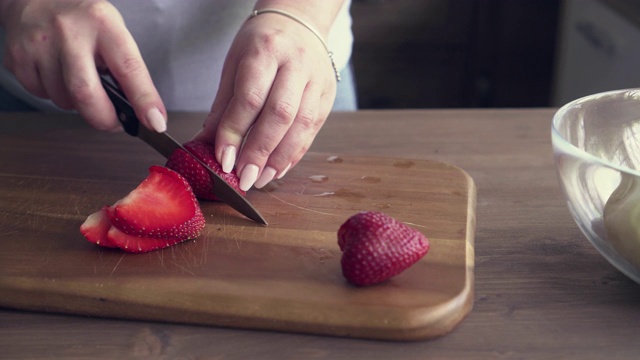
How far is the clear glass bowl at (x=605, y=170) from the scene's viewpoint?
0.74 metres

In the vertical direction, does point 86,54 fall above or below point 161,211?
above

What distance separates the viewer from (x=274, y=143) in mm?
973

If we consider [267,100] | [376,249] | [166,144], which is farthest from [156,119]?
[376,249]

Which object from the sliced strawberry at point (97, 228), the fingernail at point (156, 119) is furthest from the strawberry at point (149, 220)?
the fingernail at point (156, 119)

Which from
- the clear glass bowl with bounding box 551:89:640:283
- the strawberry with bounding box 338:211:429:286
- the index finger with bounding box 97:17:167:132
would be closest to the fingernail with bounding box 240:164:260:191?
the index finger with bounding box 97:17:167:132

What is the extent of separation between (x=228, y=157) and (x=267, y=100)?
9cm

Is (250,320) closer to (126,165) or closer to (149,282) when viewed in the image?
(149,282)

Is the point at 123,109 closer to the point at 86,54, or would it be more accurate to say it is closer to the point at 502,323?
the point at 86,54

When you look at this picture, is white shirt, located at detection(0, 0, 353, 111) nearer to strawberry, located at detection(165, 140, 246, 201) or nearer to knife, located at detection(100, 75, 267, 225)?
knife, located at detection(100, 75, 267, 225)

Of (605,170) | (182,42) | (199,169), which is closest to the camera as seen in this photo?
(605,170)

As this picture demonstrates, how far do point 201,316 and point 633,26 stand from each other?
5.26 ft

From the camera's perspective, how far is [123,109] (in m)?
1.02

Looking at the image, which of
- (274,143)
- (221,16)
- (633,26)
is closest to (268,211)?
(274,143)

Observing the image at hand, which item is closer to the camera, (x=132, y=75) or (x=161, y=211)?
(x=161, y=211)
